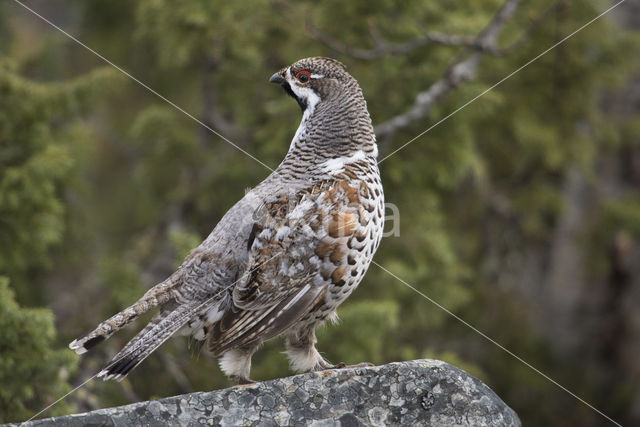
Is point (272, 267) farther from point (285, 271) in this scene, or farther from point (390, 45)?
point (390, 45)

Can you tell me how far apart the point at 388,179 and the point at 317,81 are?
2814 mm

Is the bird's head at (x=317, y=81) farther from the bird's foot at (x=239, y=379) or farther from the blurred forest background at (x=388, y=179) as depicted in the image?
the bird's foot at (x=239, y=379)

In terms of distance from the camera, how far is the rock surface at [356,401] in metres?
3.46

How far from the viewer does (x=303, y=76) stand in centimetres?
458

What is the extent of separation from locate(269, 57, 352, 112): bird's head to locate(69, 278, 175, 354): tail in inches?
57.3

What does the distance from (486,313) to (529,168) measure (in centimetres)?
204

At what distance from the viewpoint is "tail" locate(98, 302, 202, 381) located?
12.0ft

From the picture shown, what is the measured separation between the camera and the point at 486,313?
9.74 m

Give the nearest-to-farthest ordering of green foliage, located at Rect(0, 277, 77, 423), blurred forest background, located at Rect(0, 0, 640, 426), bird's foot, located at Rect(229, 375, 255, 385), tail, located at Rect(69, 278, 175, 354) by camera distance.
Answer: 1. tail, located at Rect(69, 278, 175, 354)
2. bird's foot, located at Rect(229, 375, 255, 385)
3. green foliage, located at Rect(0, 277, 77, 423)
4. blurred forest background, located at Rect(0, 0, 640, 426)

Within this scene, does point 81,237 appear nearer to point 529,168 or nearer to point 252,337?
point 252,337

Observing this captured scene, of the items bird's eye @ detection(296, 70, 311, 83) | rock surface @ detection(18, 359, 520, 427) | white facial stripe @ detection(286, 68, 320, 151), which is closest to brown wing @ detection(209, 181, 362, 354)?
rock surface @ detection(18, 359, 520, 427)

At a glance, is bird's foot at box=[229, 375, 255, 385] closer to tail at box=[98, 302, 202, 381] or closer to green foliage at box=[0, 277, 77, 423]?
tail at box=[98, 302, 202, 381]

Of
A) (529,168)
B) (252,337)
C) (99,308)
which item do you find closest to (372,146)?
(252,337)

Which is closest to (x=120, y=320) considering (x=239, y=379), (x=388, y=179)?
(x=239, y=379)
